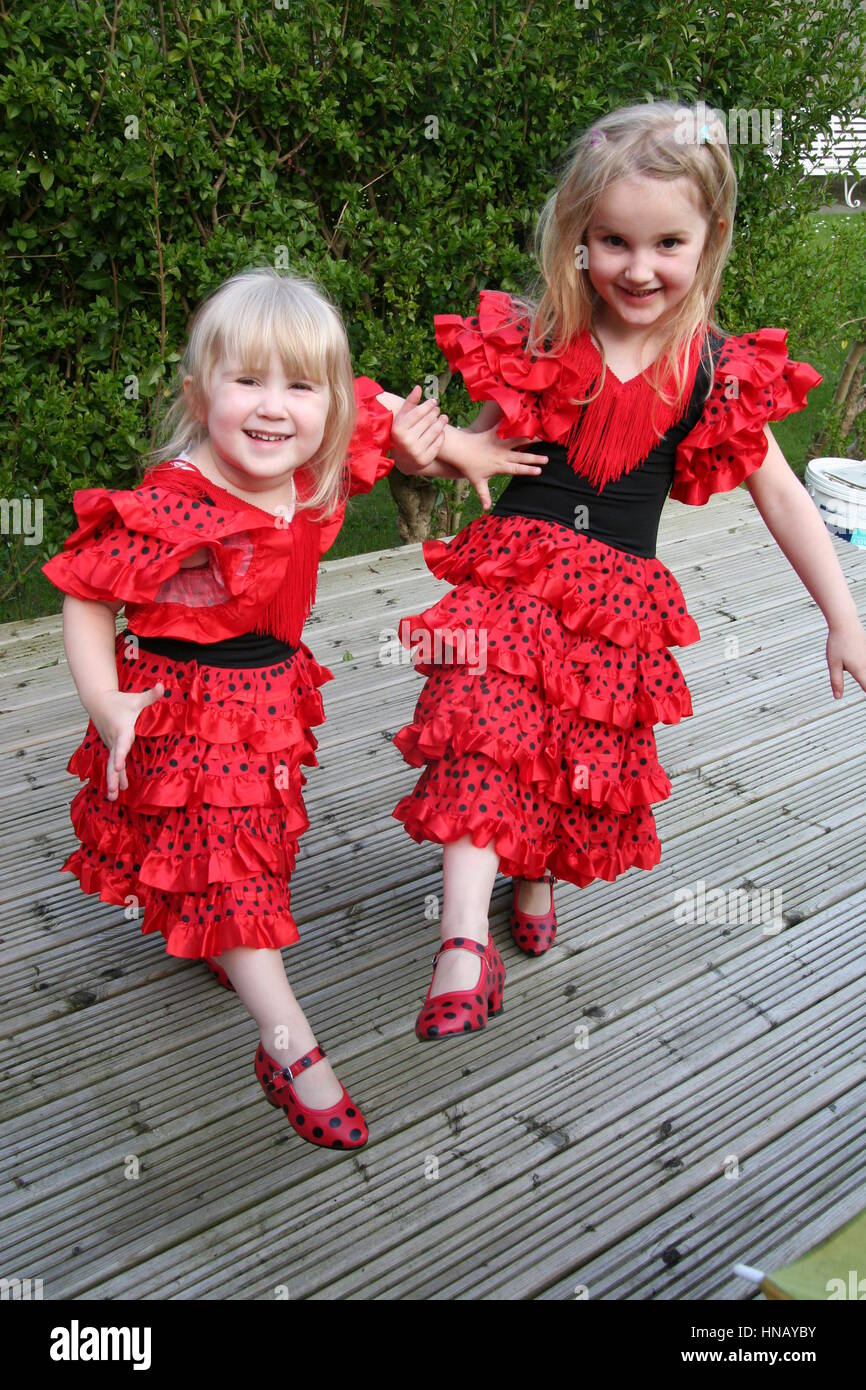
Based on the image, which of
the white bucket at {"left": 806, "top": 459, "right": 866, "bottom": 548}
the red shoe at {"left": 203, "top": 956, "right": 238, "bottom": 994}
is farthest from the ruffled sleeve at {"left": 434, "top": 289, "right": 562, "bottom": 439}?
the white bucket at {"left": 806, "top": 459, "right": 866, "bottom": 548}

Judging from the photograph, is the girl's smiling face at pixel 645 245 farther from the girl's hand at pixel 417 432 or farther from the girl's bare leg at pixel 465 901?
the girl's bare leg at pixel 465 901

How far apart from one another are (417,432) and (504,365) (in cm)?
18

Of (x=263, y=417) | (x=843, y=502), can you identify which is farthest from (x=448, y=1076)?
(x=843, y=502)

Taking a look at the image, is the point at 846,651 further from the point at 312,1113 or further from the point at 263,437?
the point at 312,1113

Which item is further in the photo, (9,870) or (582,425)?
(9,870)

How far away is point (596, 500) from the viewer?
1923 millimetres

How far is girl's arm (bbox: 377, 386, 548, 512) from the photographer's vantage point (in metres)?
1.92

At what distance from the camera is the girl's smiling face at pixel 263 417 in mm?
1629

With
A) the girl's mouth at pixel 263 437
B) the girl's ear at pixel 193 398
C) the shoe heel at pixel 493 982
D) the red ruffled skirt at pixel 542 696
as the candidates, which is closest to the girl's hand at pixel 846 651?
the red ruffled skirt at pixel 542 696

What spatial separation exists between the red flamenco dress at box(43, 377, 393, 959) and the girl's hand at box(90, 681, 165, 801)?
0.09 metres

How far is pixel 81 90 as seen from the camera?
8.91 feet

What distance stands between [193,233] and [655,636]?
6.07 feet
